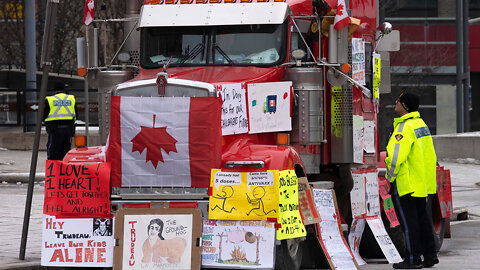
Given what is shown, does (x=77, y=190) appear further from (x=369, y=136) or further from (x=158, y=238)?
(x=369, y=136)

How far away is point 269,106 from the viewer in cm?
1003

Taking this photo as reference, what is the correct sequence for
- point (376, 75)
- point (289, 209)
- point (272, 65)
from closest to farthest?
point (289, 209), point (272, 65), point (376, 75)

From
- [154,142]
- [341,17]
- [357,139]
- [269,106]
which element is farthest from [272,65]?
[154,142]

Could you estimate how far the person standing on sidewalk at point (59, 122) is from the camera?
723 inches

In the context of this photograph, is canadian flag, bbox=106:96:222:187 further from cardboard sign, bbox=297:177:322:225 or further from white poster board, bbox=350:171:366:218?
white poster board, bbox=350:171:366:218

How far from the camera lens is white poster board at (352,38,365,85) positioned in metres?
11.5

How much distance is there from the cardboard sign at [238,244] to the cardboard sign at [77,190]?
0.95 meters

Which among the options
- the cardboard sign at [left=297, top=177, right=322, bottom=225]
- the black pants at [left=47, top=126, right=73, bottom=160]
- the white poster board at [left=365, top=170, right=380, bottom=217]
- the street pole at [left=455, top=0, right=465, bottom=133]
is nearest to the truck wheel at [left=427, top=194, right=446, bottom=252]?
the white poster board at [left=365, top=170, right=380, bottom=217]

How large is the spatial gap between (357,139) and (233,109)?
2196 millimetres

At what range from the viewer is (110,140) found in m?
9.27

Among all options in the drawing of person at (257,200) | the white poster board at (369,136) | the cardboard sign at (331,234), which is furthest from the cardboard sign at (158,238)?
the white poster board at (369,136)

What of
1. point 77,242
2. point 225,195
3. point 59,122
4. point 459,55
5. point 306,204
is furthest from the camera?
point 459,55

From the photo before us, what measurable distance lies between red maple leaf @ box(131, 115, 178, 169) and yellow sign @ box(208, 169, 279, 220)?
1.45ft

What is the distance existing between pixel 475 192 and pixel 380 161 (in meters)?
10.2
